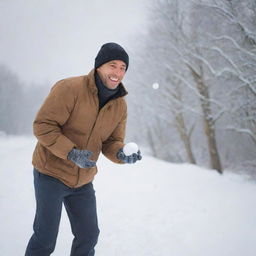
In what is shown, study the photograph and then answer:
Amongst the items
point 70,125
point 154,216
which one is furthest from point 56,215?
point 154,216

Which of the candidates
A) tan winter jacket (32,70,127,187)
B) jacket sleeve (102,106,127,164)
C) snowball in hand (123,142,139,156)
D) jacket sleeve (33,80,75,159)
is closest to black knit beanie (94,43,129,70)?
tan winter jacket (32,70,127,187)

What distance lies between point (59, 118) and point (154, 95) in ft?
36.9

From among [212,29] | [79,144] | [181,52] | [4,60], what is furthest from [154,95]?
[4,60]

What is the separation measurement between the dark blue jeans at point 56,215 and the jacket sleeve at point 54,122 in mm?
361

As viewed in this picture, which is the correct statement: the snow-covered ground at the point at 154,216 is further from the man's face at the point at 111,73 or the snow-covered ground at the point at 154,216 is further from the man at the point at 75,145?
the man's face at the point at 111,73

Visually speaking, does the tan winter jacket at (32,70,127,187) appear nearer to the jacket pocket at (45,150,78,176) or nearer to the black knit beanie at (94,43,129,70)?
the jacket pocket at (45,150,78,176)

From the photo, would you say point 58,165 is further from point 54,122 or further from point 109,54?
point 109,54

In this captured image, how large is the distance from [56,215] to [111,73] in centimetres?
147

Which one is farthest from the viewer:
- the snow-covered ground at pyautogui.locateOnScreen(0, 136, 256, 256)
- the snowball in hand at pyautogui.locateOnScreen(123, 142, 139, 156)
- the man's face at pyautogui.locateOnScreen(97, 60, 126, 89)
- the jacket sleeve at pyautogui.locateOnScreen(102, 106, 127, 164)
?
the snow-covered ground at pyautogui.locateOnScreen(0, 136, 256, 256)

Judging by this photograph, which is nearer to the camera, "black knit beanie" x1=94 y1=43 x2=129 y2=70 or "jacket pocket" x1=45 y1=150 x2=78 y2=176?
"jacket pocket" x1=45 y1=150 x2=78 y2=176

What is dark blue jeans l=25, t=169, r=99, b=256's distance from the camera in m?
2.09

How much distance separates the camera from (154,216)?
4.43 meters

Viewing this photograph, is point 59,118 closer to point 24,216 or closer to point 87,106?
point 87,106

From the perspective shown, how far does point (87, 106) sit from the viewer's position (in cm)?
216
